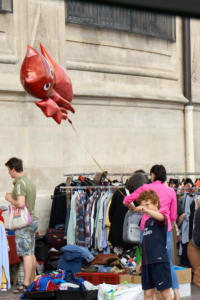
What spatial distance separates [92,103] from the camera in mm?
11000

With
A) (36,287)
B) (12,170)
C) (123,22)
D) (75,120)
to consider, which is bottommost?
(36,287)

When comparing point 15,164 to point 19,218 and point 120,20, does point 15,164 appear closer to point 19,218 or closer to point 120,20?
point 19,218

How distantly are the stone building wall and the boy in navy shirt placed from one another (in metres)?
4.37

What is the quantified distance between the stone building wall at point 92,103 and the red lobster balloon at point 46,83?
9.74 feet

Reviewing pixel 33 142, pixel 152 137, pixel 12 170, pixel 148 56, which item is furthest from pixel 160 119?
pixel 12 170

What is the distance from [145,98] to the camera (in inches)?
463

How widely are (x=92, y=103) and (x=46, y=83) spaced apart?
14.8 feet

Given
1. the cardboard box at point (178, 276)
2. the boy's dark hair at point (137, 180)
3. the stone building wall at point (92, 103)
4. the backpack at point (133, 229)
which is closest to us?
the cardboard box at point (178, 276)

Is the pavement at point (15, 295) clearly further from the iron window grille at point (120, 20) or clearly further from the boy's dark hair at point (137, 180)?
the iron window grille at point (120, 20)

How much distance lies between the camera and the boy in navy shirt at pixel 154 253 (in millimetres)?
5434

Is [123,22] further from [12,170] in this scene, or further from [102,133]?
[12,170]

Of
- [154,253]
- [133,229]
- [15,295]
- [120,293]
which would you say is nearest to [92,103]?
[133,229]

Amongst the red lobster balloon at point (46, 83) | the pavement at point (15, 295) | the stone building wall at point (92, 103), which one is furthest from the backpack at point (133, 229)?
the stone building wall at point (92, 103)

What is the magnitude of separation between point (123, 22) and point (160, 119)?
217 centimetres
